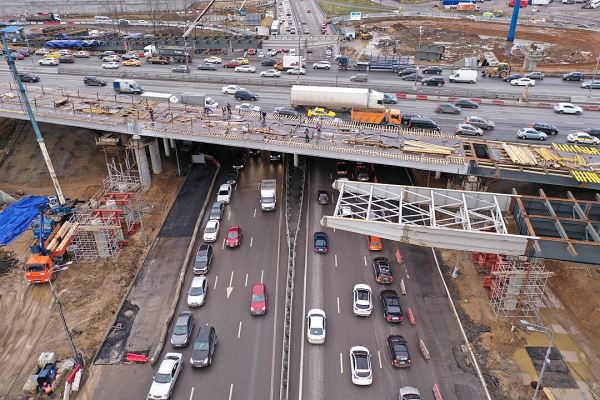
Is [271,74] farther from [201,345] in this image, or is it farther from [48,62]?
[201,345]

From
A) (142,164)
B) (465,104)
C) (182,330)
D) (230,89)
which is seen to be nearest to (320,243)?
(182,330)

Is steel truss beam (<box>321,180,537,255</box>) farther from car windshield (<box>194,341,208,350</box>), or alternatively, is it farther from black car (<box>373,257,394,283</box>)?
car windshield (<box>194,341,208,350</box>)

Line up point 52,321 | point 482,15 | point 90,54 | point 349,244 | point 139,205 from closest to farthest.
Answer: point 52,321
point 349,244
point 139,205
point 90,54
point 482,15

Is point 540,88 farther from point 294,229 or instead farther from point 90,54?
point 90,54

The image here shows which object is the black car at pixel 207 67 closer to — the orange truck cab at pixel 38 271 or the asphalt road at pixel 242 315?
the asphalt road at pixel 242 315

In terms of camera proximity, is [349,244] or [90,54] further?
[90,54]

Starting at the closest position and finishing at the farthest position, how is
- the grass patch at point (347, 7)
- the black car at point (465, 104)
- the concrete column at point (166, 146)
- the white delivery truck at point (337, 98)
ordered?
the concrete column at point (166, 146) → the white delivery truck at point (337, 98) → the black car at point (465, 104) → the grass patch at point (347, 7)

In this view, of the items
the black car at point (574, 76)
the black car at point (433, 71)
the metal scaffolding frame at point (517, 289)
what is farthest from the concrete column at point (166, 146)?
the black car at point (574, 76)

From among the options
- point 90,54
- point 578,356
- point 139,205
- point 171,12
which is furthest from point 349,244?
point 171,12
